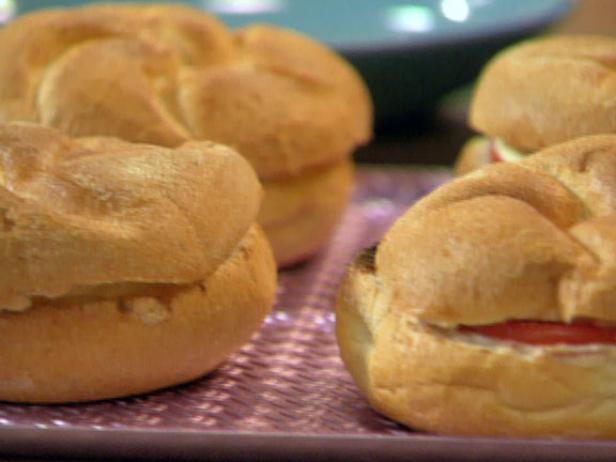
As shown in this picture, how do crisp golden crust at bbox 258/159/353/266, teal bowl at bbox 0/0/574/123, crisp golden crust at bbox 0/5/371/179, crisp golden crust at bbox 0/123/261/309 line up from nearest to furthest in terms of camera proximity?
crisp golden crust at bbox 0/123/261/309 < crisp golden crust at bbox 0/5/371/179 < crisp golden crust at bbox 258/159/353/266 < teal bowl at bbox 0/0/574/123

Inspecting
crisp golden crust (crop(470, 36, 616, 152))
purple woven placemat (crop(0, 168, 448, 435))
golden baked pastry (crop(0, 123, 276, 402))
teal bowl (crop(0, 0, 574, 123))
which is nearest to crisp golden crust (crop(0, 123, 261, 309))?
golden baked pastry (crop(0, 123, 276, 402))

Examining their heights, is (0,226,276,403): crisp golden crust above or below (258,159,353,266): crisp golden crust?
above

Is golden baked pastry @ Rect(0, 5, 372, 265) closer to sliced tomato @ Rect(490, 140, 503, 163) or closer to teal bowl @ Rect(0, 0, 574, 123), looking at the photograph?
sliced tomato @ Rect(490, 140, 503, 163)

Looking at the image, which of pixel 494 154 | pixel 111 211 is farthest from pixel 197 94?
pixel 111 211

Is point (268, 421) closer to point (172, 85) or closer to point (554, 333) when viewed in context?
point (554, 333)

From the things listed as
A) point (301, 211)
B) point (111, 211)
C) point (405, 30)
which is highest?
point (111, 211)

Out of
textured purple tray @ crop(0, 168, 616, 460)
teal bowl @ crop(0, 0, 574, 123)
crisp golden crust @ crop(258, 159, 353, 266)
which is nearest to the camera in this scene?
textured purple tray @ crop(0, 168, 616, 460)

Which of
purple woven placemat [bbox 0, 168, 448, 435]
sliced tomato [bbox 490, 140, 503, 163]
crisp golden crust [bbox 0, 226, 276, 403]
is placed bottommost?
purple woven placemat [bbox 0, 168, 448, 435]

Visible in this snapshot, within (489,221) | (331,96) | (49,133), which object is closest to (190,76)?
(331,96)
